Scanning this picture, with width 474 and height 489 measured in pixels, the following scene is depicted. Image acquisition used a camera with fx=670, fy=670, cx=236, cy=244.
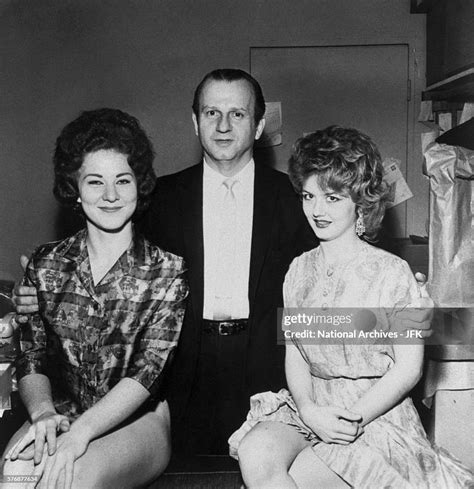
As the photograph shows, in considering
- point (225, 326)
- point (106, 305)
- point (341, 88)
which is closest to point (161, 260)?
point (106, 305)

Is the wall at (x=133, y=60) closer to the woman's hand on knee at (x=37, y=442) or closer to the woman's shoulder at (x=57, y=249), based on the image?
the woman's shoulder at (x=57, y=249)

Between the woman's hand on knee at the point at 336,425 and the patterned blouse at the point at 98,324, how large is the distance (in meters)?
0.30

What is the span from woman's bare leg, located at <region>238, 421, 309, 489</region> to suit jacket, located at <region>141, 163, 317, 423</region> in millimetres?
408

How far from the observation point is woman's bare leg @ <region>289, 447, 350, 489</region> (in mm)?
1136

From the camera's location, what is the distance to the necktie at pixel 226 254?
159 cm

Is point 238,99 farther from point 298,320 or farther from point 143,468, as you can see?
point 143,468

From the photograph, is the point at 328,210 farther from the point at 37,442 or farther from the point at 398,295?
the point at 37,442

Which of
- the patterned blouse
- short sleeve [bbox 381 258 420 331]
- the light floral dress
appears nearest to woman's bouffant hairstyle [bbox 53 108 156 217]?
the patterned blouse

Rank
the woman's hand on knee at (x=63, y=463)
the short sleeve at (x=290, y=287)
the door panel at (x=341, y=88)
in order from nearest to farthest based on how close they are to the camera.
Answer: the woman's hand on knee at (x=63, y=463)
the short sleeve at (x=290, y=287)
the door panel at (x=341, y=88)

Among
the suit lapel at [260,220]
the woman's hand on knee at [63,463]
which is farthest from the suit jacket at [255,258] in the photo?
the woman's hand on knee at [63,463]

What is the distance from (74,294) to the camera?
1.26m

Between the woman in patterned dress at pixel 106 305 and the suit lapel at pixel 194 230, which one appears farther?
the suit lapel at pixel 194 230

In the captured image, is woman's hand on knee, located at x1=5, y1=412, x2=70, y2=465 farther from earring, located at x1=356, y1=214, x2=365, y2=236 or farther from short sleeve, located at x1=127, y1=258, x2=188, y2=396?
earring, located at x1=356, y1=214, x2=365, y2=236

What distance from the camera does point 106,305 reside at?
1249mm
